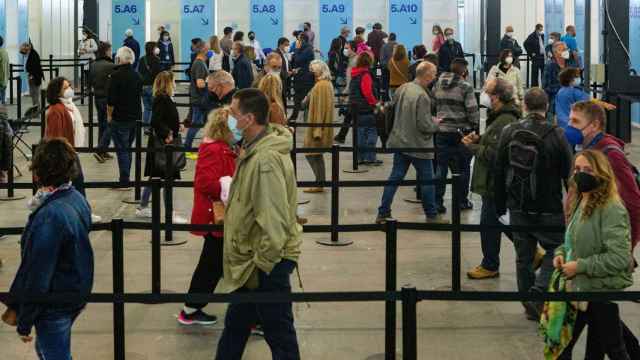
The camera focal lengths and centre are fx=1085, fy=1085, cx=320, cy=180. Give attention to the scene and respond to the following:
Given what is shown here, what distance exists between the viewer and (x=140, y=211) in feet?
43.0

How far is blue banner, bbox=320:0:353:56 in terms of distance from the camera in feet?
120

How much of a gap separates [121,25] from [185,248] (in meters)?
26.1

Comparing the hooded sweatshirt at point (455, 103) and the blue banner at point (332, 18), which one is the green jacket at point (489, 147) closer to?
the hooded sweatshirt at point (455, 103)

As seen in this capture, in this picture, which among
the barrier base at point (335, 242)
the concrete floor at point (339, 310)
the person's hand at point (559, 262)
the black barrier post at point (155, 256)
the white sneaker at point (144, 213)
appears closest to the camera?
the person's hand at point (559, 262)

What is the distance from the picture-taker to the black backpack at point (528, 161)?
321 inches

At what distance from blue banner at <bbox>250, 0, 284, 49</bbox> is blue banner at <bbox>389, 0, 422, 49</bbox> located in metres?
3.85

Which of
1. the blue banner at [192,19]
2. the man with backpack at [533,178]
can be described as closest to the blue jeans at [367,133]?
the man with backpack at [533,178]

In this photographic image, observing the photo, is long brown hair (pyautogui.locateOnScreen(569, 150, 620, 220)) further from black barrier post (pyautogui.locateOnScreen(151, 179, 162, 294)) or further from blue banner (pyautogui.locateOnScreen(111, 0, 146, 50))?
blue banner (pyautogui.locateOnScreen(111, 0, 146, 50))

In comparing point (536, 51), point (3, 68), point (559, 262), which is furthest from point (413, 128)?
point (536, 51)

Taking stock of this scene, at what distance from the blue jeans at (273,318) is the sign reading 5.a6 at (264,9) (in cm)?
3118

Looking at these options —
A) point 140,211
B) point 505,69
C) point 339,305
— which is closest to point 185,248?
point 140,211

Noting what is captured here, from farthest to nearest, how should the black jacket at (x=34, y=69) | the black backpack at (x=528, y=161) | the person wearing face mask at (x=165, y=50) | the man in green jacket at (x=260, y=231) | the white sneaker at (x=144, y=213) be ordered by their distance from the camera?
the person wearing face mask at (x=165, y=50) → the black jacket at (x=34, y=69) → the white sneaker at (x=144, y=213) → the black backpack at (x=528, y=161) → the man in green jacket at (x=260, y=231)

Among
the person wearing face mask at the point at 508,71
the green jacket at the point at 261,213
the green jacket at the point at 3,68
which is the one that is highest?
the green jacket at the point at 3,68

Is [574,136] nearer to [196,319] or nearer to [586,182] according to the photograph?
[586,182]
